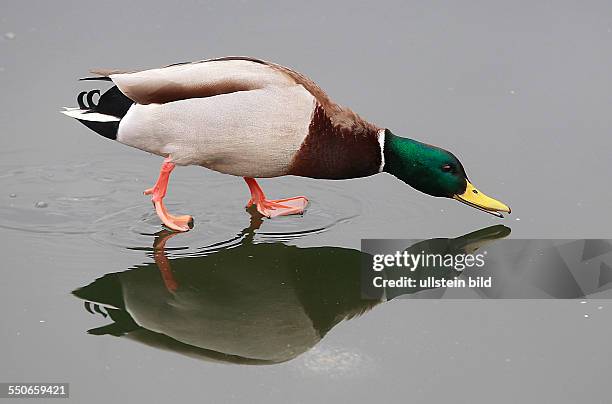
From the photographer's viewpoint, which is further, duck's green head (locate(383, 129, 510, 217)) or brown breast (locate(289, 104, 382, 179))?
duck's green head (locate(383, 129, 510, 217))

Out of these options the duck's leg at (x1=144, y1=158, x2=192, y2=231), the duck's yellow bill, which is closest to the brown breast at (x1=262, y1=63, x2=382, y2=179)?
the duck's yellow bill

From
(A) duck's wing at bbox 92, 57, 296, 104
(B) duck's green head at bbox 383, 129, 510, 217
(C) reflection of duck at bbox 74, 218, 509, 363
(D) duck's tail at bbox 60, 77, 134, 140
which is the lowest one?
(C) reflection of duck at bbox 74, 218, 509, 363

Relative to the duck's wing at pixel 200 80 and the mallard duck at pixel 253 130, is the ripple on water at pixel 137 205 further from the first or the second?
the duck's wing at pixel 200 80

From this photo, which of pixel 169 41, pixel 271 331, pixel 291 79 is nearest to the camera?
pixel 271 331

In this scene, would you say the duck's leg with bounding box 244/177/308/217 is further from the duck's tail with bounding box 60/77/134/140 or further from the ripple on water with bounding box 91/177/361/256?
the duck's tail with bounding box 60/77/134/140

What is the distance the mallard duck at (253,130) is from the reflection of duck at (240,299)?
302 millimetres

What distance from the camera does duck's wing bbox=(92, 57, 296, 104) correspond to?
4996 mm

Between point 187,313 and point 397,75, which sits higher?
point 397,75

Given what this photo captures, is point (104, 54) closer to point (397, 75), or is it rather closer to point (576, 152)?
point (397, 75)

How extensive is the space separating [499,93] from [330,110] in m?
2.05

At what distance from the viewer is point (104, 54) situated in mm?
7137

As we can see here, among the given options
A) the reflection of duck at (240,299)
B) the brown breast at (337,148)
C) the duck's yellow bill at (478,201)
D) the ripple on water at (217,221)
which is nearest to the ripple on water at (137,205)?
the ripple on water at (217,221)

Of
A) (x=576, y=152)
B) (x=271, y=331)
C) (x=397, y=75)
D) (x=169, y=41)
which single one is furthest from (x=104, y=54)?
(x=271, y=331)

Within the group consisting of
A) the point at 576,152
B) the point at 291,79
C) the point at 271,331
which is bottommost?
the point at 271,331
